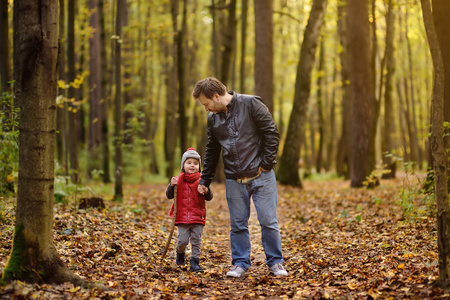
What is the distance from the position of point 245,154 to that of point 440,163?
224cm

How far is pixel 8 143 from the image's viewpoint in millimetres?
6688

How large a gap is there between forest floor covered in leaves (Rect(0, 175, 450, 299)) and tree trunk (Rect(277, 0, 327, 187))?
17.9 ft

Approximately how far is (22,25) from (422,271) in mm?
4658

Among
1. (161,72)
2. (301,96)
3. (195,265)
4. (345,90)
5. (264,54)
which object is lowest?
(195,265)

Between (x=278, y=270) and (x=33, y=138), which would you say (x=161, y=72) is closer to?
(x=278, y=270)

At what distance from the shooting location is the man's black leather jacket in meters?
5.39

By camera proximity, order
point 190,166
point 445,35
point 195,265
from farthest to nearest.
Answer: point 445,35 → point 190,166 → point 195,265

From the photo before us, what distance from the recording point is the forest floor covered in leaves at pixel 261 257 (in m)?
4.28

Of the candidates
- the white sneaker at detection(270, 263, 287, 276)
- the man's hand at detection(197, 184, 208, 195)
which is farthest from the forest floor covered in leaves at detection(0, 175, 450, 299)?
the man's hand at detection(197, 184, 208, 195)

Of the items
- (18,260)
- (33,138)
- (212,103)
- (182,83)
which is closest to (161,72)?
(182,83)

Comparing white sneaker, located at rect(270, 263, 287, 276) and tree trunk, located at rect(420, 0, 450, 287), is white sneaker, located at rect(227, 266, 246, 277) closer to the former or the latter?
white sneaker, located at rect(270, 263, 287, 276)

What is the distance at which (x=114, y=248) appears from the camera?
254 inches

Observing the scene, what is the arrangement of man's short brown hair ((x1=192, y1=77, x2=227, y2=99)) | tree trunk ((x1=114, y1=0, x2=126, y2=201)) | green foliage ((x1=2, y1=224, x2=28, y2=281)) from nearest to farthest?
green foliage ((x1=2, y1=224, x2=28, y2=281)) → man's short brown hair ((x1=192, y1=77, x2=227, y2=99)) → tree trunk ((x1=114, y1=0, x2=126, y2=201))

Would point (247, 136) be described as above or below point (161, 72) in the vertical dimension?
below
